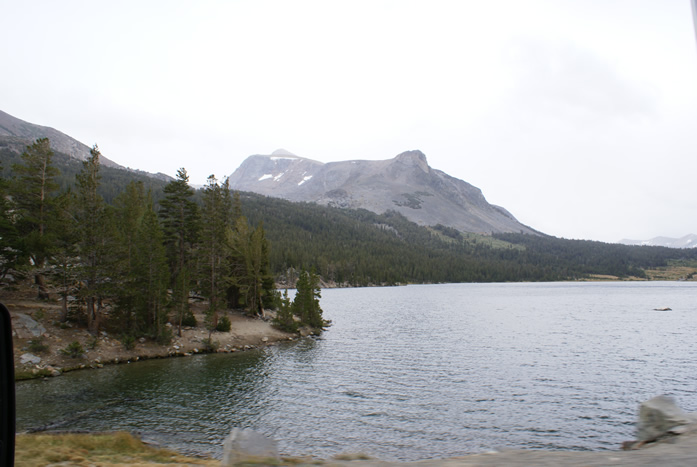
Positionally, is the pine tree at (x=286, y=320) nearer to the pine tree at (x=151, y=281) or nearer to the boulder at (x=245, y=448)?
the pine tree at (x=151, y=281)

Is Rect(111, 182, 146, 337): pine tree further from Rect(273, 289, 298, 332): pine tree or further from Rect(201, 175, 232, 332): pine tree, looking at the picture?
Rect(273, 289, 298, 332): pine tree

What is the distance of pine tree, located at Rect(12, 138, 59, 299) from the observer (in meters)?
47.2

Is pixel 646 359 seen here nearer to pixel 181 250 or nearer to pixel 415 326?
pixel 415 326

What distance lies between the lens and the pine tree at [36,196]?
47188 millimetres

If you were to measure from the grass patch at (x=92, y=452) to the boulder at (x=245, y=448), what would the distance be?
4664 mm

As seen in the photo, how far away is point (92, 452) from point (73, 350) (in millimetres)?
30541

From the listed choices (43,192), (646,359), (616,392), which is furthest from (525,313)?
(43,192)

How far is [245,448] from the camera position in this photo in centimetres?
1069

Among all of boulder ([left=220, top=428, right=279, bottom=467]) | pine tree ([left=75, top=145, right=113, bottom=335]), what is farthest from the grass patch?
pine tree ([left=75, top=145, right=113, bottom=335])

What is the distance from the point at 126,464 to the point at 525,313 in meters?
94.3

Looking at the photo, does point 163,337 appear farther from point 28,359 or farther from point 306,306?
point 306,306

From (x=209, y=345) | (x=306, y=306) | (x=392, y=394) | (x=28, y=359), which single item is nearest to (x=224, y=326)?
(x=209, y=345)

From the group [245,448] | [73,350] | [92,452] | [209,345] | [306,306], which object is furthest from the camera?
[306,306]

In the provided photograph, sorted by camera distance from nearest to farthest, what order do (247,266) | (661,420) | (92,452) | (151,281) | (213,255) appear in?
(661,420) < (92,452) < (151,281) < (213,255) < (247,266)
